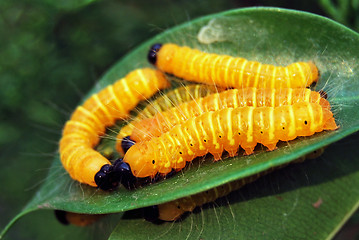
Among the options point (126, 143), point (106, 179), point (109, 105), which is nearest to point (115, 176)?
point (106, 179)

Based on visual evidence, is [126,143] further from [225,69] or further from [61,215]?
[61,215]

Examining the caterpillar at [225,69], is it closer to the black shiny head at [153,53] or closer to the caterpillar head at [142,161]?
the black shiny head at [153,53]

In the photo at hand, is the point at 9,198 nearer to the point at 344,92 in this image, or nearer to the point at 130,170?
the point at 130,170

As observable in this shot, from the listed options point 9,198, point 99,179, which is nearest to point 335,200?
point 99,179

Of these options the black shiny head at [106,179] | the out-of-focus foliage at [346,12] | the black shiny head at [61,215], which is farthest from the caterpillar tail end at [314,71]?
the black shiny head at [61,215]

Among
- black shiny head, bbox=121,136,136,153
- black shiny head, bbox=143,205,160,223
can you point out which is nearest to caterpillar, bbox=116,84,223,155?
black shiny head, bbox=121,136,136,153

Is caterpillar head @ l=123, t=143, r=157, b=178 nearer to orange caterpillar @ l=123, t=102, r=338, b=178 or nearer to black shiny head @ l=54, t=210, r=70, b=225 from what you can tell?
orange caterpillar @ l=123, t=102, r=338, b=178
